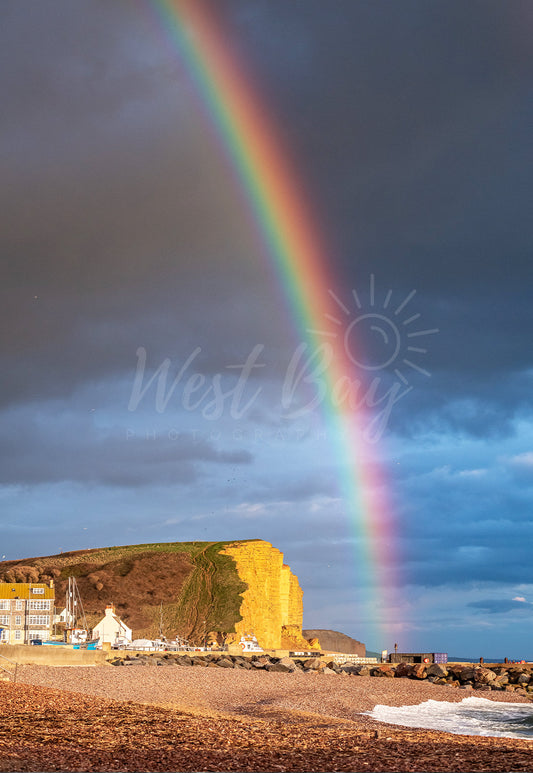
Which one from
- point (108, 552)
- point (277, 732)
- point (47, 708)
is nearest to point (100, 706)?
point (47, 708)

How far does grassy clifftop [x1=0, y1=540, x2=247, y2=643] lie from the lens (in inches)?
4144

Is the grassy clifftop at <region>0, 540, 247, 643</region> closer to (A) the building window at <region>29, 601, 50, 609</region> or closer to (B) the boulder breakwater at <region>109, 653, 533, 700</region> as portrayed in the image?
(A) the building window at <region>29, 601, 50, 609</region>

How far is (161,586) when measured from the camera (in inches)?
4454

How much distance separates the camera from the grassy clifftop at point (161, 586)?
105m

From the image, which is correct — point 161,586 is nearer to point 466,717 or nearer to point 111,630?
point 111,630

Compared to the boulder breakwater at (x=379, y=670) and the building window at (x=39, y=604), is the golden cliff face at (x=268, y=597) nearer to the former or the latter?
the boulder breakwater at (x=379, y=670)

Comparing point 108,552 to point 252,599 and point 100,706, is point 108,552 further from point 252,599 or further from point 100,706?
point 100,706

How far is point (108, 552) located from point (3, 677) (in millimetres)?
96448

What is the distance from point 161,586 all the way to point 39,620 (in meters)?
32.1

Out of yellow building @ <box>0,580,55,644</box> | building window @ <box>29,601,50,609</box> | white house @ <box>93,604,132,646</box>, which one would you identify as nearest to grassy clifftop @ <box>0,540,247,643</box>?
white house @ <box>93,604,132,646</box>

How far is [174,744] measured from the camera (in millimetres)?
19656

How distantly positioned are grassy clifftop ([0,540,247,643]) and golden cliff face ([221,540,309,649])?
4.45 feet

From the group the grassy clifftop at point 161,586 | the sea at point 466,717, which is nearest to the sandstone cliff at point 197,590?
the grassy clifftop at point 161,586

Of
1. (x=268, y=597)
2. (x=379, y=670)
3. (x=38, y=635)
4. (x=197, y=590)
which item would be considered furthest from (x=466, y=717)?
(x=197, y=590)
